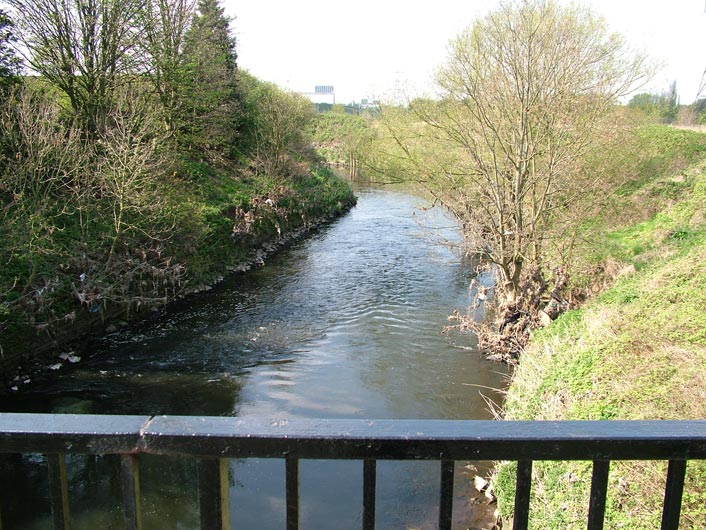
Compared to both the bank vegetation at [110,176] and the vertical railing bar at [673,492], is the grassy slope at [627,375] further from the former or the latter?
the bank vegetation at [110,176]

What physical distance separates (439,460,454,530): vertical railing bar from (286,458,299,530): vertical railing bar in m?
0.50

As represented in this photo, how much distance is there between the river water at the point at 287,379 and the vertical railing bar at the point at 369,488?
1174 mm

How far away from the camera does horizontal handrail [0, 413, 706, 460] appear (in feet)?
5.94

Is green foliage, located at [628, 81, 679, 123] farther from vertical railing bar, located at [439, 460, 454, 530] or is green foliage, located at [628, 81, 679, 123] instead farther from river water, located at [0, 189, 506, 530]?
vertical railing bar, located at [439, 460, 454, 530]

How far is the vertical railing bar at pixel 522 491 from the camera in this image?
1912mm

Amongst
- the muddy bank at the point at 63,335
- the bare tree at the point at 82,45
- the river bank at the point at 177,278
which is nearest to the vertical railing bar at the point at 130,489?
the muddy bank at the point at 63,335

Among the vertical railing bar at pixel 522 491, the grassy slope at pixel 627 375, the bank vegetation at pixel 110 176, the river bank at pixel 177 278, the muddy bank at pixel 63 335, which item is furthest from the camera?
the bank vegetation at pixel 110 176

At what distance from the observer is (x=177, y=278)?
56.5 feet

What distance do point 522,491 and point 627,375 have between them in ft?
21.0

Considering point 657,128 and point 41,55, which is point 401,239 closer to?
point 657,128

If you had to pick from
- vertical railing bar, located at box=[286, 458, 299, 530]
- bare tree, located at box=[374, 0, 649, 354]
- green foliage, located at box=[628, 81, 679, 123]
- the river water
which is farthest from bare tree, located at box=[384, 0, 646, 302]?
vertical railing bar, located at box=[286, 458, 299, 530]

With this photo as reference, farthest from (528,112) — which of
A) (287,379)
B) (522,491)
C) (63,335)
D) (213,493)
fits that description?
(213,493)

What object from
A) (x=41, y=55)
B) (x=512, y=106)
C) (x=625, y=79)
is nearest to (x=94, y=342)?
(x=41, y=55)

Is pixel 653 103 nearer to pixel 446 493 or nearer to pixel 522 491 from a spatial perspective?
pixel 522 491
